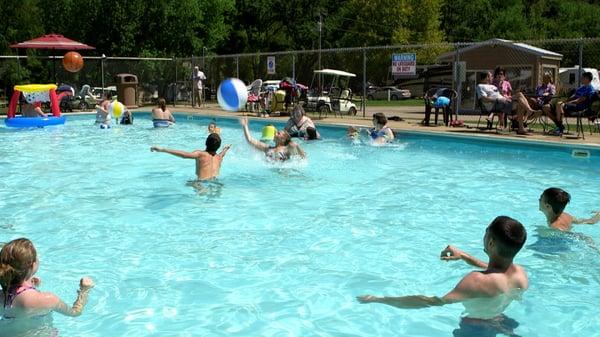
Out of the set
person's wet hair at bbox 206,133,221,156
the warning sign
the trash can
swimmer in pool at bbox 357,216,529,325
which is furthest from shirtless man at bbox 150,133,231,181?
the trash can

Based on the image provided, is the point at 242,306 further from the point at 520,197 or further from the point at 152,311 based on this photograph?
the point at 520,197

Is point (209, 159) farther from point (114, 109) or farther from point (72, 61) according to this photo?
point (72, 61)

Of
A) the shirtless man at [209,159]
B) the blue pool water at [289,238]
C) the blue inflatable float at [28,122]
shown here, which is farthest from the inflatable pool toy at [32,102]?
the shirtless man at [209,159]

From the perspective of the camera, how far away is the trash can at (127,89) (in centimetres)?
2425

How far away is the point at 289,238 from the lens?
6254 mm

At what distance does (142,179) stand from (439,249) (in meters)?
5.45

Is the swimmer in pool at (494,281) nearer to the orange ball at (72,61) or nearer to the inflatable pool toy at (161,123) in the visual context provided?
the inflatable pool toy at (161,123)

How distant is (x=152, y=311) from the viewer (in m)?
4.38

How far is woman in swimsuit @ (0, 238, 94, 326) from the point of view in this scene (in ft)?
10.6

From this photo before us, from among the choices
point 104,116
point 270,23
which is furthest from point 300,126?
point 270,23

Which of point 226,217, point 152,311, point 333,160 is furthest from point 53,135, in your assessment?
point 152,311

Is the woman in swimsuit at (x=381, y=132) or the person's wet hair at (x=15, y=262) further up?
the woman in swimsuit at (x=381, y=132)

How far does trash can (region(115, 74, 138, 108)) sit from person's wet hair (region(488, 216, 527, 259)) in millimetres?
22694

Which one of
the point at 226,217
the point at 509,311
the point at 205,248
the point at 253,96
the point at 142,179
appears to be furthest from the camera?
the point at 253,96
